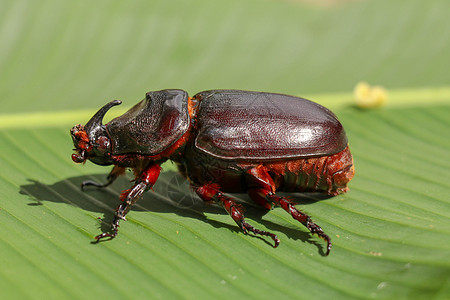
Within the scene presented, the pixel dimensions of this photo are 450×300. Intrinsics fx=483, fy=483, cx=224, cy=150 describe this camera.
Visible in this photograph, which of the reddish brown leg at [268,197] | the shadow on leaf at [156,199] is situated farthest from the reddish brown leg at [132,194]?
the reddish brown leg at [268,197]

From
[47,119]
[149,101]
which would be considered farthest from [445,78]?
[47,119]

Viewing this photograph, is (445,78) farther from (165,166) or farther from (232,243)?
(232,243)

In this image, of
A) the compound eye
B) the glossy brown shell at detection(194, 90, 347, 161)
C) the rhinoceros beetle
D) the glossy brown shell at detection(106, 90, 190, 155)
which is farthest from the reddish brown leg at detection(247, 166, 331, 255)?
the compound eye

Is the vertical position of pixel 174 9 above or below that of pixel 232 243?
above

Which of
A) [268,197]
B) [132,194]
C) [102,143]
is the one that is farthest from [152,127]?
[268,197]

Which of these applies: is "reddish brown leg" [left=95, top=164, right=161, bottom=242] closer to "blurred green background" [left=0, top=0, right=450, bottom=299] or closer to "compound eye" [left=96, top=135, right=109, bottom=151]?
"blurred green background" [left=0, top=0, right=450, bottom=299]

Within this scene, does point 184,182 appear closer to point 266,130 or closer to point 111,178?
point 111,178
